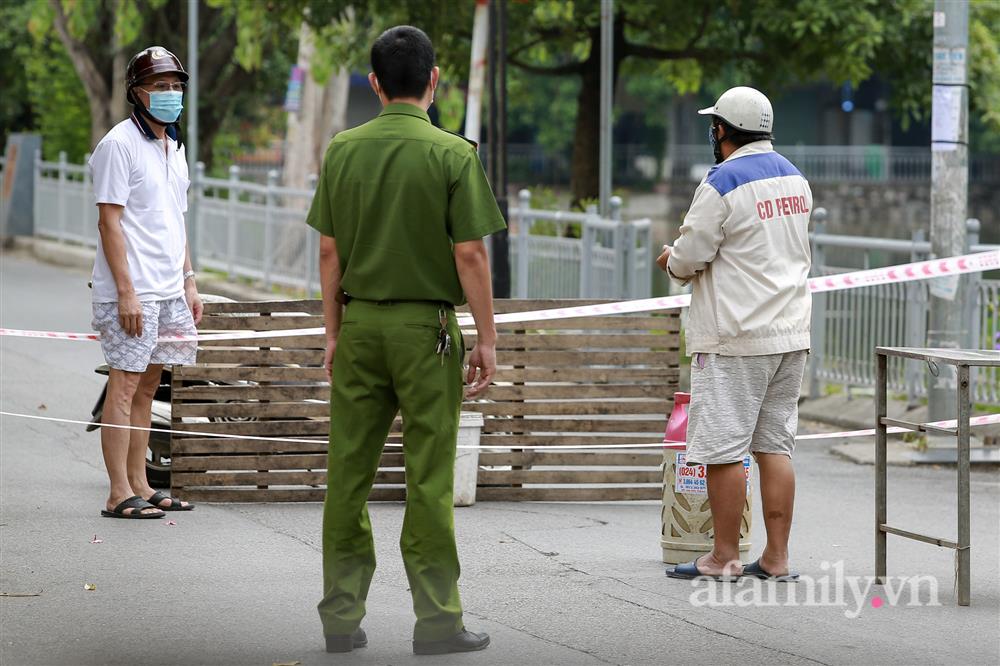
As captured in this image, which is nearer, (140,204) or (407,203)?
(407,203)

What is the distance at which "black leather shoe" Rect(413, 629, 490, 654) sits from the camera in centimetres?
516

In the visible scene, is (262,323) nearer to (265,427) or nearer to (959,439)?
(265,427)

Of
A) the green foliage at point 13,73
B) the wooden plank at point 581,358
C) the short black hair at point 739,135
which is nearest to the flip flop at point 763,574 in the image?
the short black hair at point 739,135

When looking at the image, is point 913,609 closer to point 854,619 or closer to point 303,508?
point 854,619

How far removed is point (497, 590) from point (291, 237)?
12769 millimetres

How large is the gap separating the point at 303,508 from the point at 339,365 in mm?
2819

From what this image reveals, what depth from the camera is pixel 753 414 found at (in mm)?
6199

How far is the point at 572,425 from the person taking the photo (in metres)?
8.31

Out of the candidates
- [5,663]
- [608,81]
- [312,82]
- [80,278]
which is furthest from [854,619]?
[312,82]

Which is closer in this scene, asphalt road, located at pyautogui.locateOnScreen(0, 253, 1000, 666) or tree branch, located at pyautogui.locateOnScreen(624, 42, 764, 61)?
asphalt road, located at pyautogui.locateOnScreen(0, 253, 1000, 666)

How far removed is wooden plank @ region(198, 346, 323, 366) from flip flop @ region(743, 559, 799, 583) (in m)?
2.62

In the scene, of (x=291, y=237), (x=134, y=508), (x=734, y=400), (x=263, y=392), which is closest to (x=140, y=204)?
(x=263, y=392)

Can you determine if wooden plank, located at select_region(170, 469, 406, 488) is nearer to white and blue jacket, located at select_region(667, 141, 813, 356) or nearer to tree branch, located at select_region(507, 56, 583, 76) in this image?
white and blue jacket, located at select_region(667, 141, 813, 356)

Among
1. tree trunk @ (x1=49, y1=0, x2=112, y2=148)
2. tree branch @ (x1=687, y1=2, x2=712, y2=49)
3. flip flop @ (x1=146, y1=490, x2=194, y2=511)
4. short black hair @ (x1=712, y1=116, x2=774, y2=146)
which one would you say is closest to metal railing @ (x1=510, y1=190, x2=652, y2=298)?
tree branch @ (x1=687, y1=2, x2=712, y2=49)
